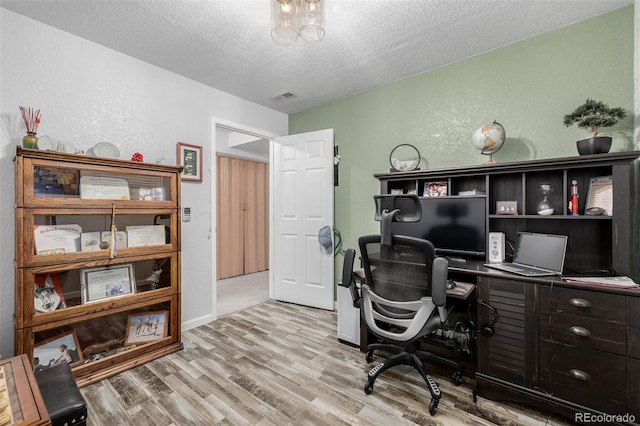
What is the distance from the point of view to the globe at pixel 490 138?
2232mm

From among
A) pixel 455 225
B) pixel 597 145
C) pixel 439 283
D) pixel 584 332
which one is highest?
pixel 597 145

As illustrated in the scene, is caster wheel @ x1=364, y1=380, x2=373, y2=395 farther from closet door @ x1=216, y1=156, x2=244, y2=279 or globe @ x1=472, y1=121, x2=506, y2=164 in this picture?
closet door @ x1=216, y1=156, x2=244, y2=279

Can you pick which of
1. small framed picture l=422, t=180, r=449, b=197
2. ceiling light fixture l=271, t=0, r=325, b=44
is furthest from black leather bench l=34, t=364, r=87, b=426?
small framed picture l=422, t=180, r=449, b=197

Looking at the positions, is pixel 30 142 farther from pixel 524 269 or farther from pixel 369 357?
pixel 524 269

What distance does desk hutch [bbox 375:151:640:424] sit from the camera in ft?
4.82

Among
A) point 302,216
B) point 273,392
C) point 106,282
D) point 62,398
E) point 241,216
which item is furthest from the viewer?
point 241,216

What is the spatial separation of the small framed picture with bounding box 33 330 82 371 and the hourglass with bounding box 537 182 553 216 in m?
3.58

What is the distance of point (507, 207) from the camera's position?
7.23ft

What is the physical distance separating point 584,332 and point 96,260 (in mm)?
3202

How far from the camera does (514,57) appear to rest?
233cm

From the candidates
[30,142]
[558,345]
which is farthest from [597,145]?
[30,142]

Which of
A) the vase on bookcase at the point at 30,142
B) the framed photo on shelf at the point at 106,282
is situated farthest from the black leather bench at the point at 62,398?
the vase on bookcase at the point at 30,142

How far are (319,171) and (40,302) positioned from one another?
2.72 meters

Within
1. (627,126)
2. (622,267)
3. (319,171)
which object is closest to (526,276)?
(622,267)
